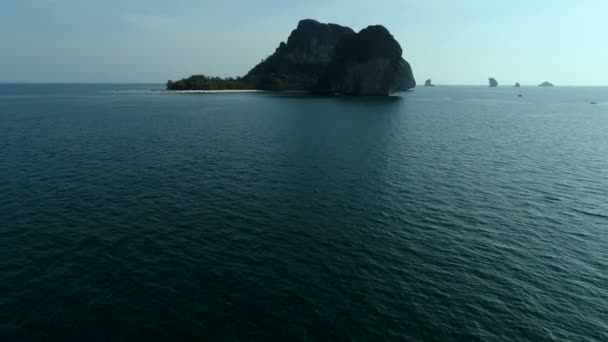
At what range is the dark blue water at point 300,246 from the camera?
23891mm

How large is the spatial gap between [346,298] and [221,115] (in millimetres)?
130734

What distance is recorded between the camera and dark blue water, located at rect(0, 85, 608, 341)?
78.4ft

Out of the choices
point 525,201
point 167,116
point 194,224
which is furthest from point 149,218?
point 167,116

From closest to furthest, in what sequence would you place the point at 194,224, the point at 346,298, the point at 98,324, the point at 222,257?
the point at 98,324
the point at 346,298
the point at 222,257
the point at 194,224

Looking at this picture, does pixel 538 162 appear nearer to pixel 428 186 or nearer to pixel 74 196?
pixel 428 186

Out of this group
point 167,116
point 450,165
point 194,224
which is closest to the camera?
point 194,224

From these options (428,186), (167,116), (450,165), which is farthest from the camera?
(167,116)

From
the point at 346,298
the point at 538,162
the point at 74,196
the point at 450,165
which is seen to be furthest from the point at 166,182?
the point at 538,162

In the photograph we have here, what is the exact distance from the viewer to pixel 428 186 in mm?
53156

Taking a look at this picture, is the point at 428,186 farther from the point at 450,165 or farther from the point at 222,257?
the point at 222,257

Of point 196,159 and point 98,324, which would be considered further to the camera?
point 196,159

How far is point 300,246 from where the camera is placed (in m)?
34.4

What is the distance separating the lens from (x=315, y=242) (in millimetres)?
35281

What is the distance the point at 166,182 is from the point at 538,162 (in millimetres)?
75133
